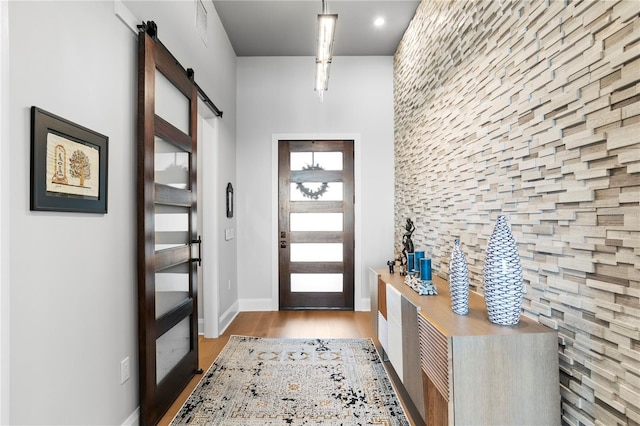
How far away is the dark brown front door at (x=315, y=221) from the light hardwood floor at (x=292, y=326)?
0.78 ft

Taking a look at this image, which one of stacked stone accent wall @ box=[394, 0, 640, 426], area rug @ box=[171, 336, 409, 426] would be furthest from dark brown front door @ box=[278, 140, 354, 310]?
stacked stone accent wall @ box=[394, 0, 640, 426]

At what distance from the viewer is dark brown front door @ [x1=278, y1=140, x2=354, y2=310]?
4.71m

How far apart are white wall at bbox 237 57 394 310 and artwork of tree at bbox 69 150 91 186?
→ 10.1 feet

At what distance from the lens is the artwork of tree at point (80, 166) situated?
1.53 m

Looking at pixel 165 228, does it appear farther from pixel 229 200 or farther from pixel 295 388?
pixel 229 200

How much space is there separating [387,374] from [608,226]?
6.45 feet

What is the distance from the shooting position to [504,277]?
1.60m

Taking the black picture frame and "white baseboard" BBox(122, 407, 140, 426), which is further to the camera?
the black picture frame

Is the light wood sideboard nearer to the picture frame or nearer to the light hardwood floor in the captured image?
the picture frame

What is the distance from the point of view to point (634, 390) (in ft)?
3.89

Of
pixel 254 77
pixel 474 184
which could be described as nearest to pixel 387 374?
pixel 474 184

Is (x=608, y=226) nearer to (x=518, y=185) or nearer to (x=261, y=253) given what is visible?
(x=518, y=185)

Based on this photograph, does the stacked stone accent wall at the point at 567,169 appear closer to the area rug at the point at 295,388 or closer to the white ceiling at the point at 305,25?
the area rug at the point at 295,388

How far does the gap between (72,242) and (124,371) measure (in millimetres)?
803
